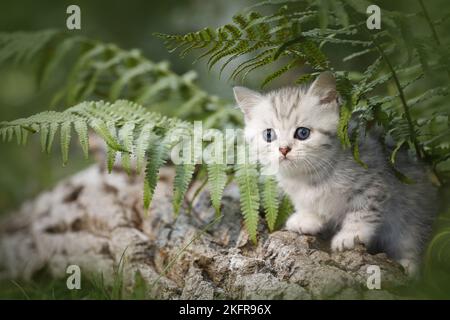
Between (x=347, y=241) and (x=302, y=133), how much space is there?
0.50 metres

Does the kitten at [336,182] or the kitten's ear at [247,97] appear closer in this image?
the kitten at [336,182]

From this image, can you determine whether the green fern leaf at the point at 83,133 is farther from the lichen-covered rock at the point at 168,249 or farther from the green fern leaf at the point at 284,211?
the green fern leaf at the point at 284,211

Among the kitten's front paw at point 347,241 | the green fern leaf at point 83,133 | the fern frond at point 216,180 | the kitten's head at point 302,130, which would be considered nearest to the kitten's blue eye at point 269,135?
the kitten's head at point 302,130

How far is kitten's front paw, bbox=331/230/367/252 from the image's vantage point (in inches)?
89.8

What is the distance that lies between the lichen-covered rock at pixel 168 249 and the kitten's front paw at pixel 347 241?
0.11 ft

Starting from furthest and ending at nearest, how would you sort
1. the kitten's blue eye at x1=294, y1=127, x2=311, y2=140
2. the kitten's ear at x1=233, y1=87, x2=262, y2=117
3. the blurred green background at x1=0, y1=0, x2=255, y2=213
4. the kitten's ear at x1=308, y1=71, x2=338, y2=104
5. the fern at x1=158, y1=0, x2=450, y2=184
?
the blurred green background at x1=0, y1=0, x2=255, y2=213 → the kitten's ear at x1=233, y1=87, x2=262, y2=117 → the kitten's blue eye at x1=294, y1=127, x2=311, y2=140 → the kitten's ear at x1=308, y1=71, x2=338, y2=104 → the fern at x1=158, y1=0, x2=450, y2=184

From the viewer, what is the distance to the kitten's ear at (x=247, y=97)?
2.59 meters

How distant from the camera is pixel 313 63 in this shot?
2248 mm

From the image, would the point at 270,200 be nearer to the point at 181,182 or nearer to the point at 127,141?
the point at 181,182

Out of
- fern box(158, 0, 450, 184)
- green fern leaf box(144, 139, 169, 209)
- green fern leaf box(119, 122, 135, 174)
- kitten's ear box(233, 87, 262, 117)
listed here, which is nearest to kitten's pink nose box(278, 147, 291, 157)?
fern box(158, 0, 450, 184)

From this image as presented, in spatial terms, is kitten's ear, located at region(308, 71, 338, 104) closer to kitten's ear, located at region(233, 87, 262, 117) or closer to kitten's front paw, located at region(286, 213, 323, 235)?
kitten's ear, located at region(233, 87, 262, 117)

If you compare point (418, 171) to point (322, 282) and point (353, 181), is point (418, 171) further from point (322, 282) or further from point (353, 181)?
point (322, 282)
